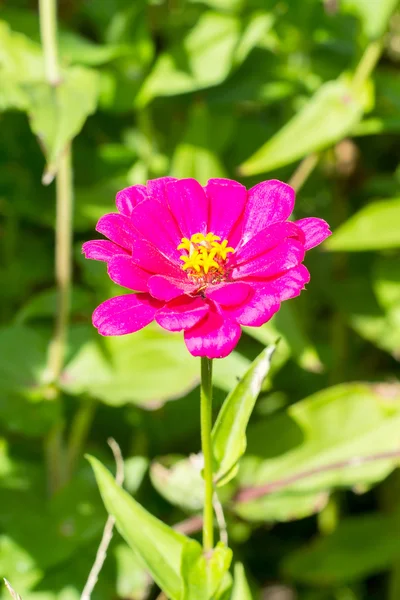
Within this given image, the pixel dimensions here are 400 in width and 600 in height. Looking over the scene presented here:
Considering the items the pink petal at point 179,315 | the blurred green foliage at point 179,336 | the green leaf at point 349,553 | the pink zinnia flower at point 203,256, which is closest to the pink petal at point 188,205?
the pink zinnia flower at point 203,256

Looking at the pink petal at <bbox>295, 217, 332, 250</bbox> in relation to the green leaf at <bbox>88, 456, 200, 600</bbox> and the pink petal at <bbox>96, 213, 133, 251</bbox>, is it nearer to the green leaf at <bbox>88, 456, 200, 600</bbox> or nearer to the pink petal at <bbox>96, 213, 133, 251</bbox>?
the pink petal at <bbox>96, 213, 133, 251</bbox>

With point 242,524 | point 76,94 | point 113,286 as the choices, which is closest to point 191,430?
point 242,524

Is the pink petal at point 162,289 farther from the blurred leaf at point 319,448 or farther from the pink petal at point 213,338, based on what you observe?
the blurred leaf at point 319,448

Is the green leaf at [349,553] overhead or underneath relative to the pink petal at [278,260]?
underneath

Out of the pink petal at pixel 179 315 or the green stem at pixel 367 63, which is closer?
the pink petal at pixel 179 315

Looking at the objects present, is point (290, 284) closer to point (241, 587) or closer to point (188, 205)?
point (188, 205)

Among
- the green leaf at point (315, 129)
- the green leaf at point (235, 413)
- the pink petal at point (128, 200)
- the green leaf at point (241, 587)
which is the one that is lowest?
the green leaf at point (241, 587)

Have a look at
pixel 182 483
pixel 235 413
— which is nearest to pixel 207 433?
pixel 235 413

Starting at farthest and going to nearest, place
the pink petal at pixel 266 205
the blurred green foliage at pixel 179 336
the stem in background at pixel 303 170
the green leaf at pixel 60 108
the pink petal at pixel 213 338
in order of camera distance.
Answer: the stem in background at pixel 303 170 < the blurred green foliage at pixel 179 336 < the green leaf at pixel 60 108 < the pink petal at pixel 266 205 < the pink petal at pixel 213 338
